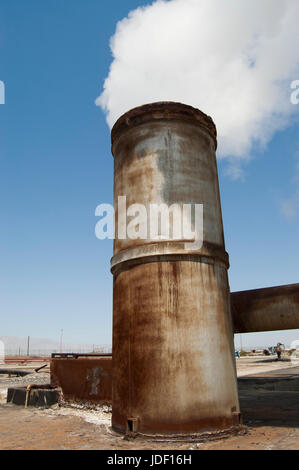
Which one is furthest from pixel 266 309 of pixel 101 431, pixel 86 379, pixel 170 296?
pixel 86 379

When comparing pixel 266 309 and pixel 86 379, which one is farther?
pixel 86 379

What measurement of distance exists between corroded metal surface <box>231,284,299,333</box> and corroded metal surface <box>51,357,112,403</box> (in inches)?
154

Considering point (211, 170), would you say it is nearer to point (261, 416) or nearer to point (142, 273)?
point (142, 273)

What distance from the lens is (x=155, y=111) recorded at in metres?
7.04

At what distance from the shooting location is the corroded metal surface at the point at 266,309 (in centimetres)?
654

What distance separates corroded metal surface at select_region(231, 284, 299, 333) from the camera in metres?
6.54

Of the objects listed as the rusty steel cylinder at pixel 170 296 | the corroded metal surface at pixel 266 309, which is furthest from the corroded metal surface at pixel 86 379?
the corroded metal surface at pixel 266 309

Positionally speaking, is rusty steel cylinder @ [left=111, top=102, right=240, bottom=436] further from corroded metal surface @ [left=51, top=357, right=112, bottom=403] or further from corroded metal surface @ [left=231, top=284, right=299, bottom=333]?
corroded metal surface @ [left=51, top=357, right=112, bottom=403]

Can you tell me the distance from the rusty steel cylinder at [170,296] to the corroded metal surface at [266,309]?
1.83 feet

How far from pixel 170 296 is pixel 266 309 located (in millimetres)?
2061

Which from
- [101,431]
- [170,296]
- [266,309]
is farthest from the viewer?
[266,309]

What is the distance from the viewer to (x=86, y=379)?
9.44 m

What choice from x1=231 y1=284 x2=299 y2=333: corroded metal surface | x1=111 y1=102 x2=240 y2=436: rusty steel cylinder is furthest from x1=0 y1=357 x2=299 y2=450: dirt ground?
x1=231 y1=284 x2=299 y2=333: corroded metal surface

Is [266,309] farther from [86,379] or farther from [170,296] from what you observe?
[86,379]
